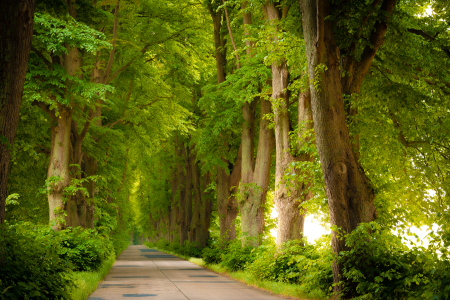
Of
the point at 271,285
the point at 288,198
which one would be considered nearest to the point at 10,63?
the point at 271,285

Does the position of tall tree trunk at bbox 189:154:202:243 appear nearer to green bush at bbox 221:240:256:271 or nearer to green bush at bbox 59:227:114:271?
green bush at bbox 221:240:256:271

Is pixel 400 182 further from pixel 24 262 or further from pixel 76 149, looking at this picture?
pixel 76 149

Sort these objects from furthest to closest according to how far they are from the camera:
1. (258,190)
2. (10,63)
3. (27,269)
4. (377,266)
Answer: (258,190), (377,266), (27,269), (10,63)

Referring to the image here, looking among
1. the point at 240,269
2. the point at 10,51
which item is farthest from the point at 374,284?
the point at 240,269

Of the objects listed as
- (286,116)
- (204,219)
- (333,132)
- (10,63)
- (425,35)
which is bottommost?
(204,219)

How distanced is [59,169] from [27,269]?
1005 centimetres

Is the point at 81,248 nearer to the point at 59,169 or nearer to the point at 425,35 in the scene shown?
the point at 59,169

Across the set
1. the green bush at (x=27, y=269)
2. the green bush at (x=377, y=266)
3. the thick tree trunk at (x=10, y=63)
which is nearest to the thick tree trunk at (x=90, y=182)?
the green bush at (x=27, y=269)

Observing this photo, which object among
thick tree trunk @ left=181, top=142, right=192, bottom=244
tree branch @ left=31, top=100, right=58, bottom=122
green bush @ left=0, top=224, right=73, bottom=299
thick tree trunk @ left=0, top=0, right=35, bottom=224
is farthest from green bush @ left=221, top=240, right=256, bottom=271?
thick tree trunk @ left=181, top=142, right=192, bottom=244

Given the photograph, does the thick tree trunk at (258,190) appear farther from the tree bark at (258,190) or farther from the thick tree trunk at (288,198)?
the thick tree trunk at (288,198)

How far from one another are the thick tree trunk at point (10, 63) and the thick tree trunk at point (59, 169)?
9.36 meters

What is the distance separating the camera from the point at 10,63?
720cm

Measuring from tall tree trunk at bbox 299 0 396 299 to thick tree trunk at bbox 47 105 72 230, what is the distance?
999cm

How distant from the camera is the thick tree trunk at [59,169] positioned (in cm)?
1648
